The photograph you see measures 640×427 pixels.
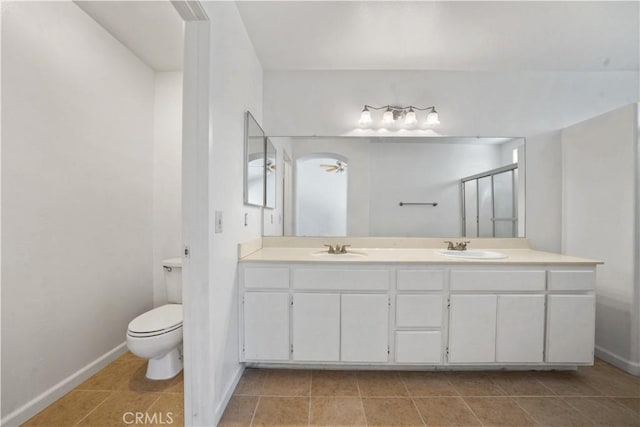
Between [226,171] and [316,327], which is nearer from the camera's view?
[226,171]

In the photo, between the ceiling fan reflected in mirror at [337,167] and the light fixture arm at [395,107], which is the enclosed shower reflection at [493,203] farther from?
the ceiling fan reflected in mirror at [337,167]

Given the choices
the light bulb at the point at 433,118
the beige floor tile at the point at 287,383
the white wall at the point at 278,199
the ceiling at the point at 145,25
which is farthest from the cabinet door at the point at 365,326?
the ceiling at the point at 145,25

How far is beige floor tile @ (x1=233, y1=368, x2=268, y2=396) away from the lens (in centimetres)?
170

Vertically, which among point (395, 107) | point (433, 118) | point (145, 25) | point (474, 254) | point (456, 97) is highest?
point (145, 25)

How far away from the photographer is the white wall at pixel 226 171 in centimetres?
142

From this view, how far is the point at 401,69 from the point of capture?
2.41 m

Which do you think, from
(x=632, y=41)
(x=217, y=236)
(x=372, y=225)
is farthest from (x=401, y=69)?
(x=217, y=236)

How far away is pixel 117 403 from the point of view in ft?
5.20

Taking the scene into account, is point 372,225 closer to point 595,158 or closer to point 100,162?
point 595,158

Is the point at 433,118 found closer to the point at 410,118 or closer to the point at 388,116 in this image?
the point at 410,118

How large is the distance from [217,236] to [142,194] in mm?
1324

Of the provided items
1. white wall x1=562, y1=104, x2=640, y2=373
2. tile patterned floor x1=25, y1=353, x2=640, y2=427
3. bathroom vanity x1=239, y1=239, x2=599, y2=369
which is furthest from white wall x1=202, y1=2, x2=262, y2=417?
white wall x1=562, y1=104, x2=640, y2=373

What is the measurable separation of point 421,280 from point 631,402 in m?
1.39

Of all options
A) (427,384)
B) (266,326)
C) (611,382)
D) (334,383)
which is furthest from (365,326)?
(611,382)
